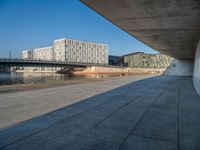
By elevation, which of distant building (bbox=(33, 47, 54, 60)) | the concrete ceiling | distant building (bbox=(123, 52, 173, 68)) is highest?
distant building (bbox=(33, 47, 54, 60))

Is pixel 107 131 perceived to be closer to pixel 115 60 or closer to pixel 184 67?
pixel 184 67

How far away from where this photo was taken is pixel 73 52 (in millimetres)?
126500

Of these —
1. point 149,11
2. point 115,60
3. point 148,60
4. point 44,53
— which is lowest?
point 149,11

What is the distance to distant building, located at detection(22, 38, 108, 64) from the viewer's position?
122m

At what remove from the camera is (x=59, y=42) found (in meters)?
125

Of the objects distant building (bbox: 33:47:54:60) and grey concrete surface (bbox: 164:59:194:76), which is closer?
grey concrete surface (bbox: 164:59:194:76)

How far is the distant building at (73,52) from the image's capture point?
122 metres

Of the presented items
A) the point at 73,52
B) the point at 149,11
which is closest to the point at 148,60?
the point at 73,52

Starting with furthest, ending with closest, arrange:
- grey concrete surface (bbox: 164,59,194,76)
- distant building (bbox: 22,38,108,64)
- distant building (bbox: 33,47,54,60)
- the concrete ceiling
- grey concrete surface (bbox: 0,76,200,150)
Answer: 1. distant building (bbox: 33,47,54,60)
2. distant building (bbox: 22,38,108,64)
3. grey concrete surface (bbox: 164,59,194,76)
4. the concrete ceiling
5. grey concrete surface (bbox: 0,76,200,150)

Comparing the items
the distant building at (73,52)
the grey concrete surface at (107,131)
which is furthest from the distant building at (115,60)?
the grey concrete surface at (107,131)

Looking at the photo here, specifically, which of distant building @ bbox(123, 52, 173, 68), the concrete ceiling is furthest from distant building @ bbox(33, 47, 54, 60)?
the concrete ceiling

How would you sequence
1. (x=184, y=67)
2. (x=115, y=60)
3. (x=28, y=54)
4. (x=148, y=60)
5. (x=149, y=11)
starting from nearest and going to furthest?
(x=149, y=11) < (x=184, y=67) < (x=148, y=60) < (x=115, y=60) < (x=28, y=54)

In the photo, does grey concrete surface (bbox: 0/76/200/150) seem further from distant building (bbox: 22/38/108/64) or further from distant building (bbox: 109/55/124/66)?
distant building (bbox: 109/55/124/66)

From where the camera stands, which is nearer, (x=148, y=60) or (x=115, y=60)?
(x=148, y=60)
